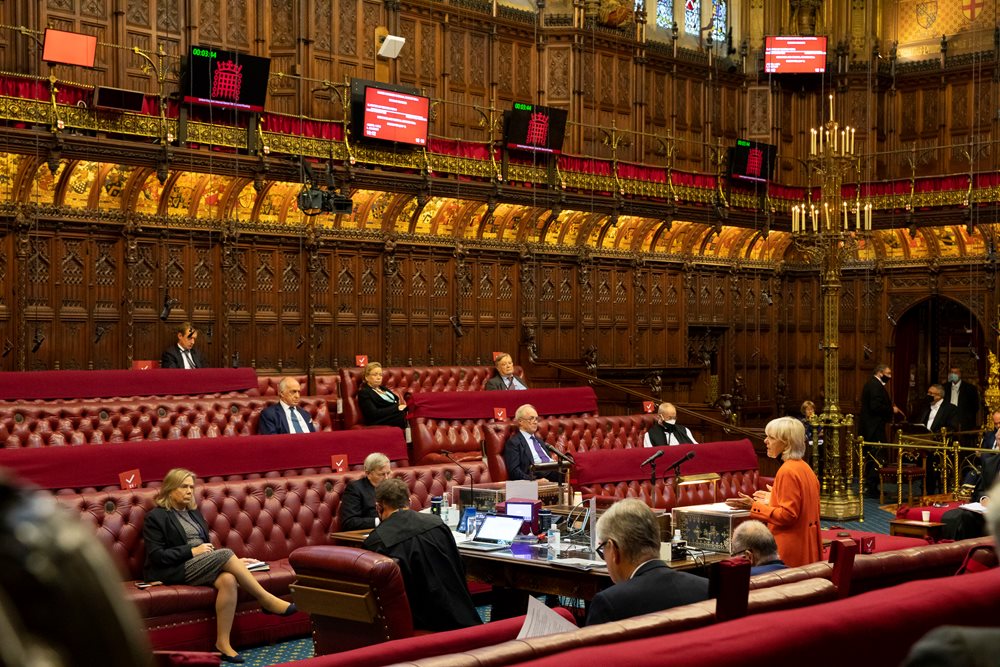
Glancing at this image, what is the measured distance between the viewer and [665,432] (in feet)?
37.9

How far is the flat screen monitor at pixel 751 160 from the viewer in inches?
834

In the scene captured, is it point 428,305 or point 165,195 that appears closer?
point 165,195

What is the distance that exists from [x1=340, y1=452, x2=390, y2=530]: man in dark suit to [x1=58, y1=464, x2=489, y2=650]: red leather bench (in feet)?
1.13

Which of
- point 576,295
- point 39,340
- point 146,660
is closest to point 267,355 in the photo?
point 39,340

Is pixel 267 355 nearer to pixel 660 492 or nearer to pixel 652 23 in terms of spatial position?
pixel 660 492

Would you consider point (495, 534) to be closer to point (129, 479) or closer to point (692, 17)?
point (129, 479)

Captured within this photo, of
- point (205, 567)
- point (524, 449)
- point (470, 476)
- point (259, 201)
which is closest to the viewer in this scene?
point (205, 567)

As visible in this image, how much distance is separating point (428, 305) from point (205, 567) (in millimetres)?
10635

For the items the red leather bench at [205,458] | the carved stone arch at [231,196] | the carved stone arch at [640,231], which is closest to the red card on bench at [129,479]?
the red leather bench at [205,458]

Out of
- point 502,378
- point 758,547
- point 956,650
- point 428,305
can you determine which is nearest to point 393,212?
point 428,305

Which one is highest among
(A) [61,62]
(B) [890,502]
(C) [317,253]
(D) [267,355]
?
(A) [61,62]

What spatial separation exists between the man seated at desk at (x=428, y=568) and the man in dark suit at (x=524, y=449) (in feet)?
12.1

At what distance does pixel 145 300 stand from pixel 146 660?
1431 cm

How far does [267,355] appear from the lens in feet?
51.1
